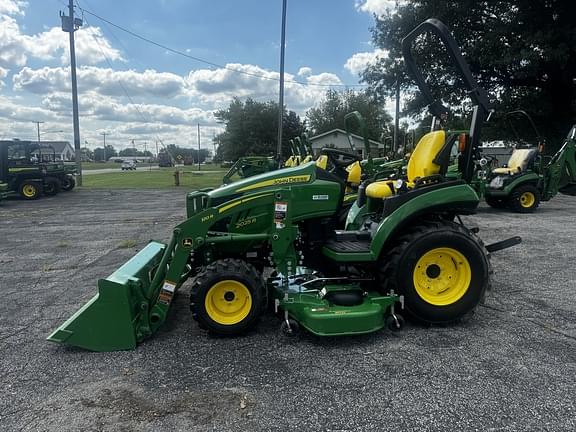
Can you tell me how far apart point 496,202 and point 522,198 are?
72 cm

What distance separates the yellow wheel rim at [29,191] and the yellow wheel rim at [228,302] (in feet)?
53.7

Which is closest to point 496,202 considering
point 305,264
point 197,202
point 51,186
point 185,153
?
point 305,264

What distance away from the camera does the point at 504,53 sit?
16516 millimetres

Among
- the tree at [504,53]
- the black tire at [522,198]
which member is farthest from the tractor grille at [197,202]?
the tree at [504,53]

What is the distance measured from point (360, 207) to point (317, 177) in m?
1.46

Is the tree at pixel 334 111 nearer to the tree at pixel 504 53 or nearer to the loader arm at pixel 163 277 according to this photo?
the tree at pixel 504 53

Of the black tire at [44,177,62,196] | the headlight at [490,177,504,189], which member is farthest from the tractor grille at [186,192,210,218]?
the black tire at [44,177,62,196]

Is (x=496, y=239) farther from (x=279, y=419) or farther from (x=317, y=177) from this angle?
(x=279, y=419)

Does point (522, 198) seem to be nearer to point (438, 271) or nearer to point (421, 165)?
point (421, 165)

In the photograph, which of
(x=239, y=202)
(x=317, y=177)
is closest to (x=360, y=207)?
(x=317, y=177)

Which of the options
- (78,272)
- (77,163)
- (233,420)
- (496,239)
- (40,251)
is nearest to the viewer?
(233,420)

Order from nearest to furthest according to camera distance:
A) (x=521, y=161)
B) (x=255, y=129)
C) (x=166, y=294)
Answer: (x=166, y=294) → (x=521, y=161) → (x=255, y=129)

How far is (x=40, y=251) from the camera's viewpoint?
748 centimetres

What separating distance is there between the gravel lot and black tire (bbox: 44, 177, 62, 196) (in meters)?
14.5
